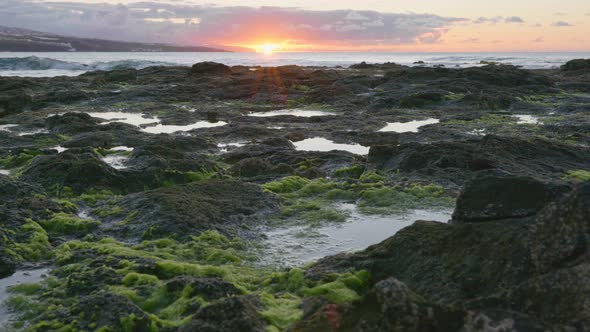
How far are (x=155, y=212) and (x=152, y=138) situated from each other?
6312 millimetres

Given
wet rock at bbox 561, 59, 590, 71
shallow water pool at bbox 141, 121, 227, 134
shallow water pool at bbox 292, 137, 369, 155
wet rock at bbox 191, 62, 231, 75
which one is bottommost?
shallow water pool at bbox 141, 121, 227, 134

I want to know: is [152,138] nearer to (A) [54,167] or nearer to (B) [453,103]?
(A) [54,167]

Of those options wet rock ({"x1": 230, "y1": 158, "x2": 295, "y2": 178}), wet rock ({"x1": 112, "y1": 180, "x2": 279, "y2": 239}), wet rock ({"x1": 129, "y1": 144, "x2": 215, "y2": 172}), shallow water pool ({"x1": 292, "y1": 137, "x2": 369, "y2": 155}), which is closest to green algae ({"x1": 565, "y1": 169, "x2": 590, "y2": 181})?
shallow water pool ({"x1": 292, "y1": 137, "x2": 369, "y2": 155})

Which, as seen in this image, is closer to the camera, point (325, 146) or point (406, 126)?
point (325, 146)

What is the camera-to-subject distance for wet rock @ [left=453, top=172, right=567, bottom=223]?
4.70 meters

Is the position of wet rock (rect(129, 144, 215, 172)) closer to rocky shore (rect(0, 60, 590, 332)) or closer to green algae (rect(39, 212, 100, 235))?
rocky shore (rect(0, 60, 590, 332))

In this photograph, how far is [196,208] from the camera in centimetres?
680

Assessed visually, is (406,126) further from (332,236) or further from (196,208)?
(196,208)

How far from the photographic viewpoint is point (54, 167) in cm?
866

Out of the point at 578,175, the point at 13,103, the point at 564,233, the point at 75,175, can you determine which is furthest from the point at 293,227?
the point at 13,103

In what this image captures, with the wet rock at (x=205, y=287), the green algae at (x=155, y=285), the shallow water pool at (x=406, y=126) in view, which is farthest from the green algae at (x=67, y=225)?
the shallow water pool at (x=406, y=126)

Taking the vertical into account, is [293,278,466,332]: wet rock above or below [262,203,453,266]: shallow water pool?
above

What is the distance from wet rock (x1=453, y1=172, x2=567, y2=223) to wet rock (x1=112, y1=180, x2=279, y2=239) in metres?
2.81

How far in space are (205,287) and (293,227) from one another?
234 cm
